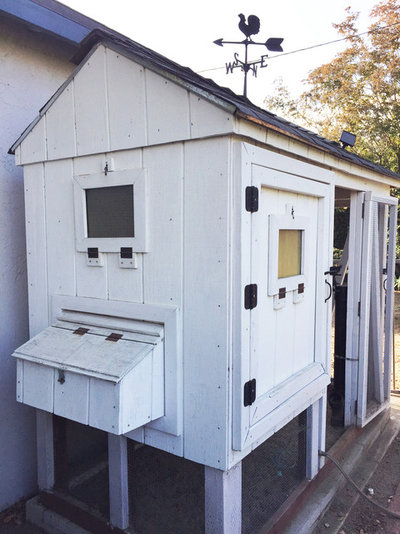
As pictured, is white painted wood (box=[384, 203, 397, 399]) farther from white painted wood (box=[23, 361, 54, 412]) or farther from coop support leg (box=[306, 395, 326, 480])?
white painted wood (box=[23, 361, 54, 412])

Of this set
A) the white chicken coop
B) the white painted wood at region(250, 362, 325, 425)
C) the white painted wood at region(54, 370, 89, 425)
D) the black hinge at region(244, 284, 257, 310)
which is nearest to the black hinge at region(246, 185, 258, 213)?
the white chicken coop

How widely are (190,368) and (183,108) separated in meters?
1.12

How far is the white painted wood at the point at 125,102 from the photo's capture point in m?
1.89

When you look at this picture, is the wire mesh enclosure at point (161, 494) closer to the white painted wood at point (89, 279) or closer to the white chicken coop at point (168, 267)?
the white chicken coop at point (168, 267)

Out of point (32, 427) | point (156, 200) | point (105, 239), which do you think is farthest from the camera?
point (32, 427)

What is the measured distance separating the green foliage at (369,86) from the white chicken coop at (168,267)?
10342 mm

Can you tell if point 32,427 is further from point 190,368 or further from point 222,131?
point 222,131

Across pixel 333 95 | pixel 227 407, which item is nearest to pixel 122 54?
pixel 227 407

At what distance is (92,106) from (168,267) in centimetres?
91

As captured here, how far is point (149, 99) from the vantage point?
73.3 inches


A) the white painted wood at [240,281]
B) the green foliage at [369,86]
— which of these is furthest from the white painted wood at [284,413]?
the green foliage at [369,86]

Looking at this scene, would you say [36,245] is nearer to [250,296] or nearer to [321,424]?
[250,296]

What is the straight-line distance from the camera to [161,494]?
7.72ft

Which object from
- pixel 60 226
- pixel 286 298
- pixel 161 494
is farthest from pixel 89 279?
pixel 161 494
